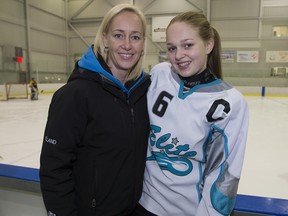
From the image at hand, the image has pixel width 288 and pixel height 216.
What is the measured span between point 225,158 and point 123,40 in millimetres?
707

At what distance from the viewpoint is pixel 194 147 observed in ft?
→ 3.88

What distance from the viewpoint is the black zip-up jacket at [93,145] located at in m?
1.06

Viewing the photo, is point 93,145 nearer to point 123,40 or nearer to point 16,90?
point 123,40

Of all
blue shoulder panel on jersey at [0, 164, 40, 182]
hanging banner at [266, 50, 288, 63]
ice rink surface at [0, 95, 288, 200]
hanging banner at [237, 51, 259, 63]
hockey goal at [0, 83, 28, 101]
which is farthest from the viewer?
hanging banner at [237, 51, 259, 63]

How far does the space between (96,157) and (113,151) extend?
3.1 inches

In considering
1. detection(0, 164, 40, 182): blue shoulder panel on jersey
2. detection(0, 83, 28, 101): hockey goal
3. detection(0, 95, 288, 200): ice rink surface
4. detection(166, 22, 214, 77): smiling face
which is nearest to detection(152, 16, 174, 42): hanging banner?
detection(0, 83, 28, 101): hockey goal

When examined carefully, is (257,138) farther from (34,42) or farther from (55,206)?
(34,42)

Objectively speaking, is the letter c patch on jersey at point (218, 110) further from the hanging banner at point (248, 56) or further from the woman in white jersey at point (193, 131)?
the hanging banner at point (248, 56)

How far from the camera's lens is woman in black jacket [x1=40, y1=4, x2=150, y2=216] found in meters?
1.06

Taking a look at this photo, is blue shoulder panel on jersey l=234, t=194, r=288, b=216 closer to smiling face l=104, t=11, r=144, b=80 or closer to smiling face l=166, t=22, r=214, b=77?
smiling face l=166, t=22, r=214, b=77

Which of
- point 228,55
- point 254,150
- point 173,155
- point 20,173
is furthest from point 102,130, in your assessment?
point 228,55

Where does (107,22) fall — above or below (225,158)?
above

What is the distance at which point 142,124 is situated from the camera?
1236 millimetres

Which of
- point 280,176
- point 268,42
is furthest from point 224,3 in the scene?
point 280,176
